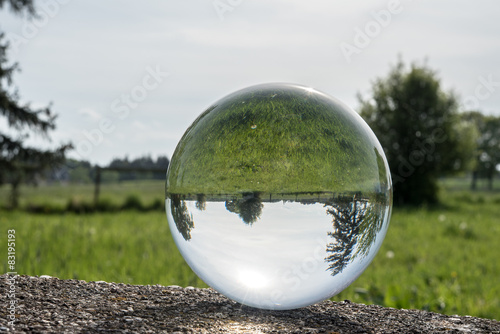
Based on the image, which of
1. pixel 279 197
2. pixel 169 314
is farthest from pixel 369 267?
pixel 279 197

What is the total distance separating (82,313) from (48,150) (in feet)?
33.4

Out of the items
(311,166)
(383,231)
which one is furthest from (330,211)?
(383,231)

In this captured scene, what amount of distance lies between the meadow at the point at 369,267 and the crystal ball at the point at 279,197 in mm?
2138

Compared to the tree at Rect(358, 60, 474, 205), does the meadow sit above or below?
below

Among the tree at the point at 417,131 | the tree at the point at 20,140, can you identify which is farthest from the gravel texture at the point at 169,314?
the tree at the point at 417,131

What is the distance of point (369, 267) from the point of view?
290 inches

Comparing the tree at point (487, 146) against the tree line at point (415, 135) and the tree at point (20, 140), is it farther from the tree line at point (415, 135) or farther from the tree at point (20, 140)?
the tree at point (20, 140)

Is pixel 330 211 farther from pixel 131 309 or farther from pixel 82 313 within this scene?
pixel 82 313

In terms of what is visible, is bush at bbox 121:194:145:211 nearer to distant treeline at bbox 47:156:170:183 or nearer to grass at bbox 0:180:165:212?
grass at bbox 0:180:165:212

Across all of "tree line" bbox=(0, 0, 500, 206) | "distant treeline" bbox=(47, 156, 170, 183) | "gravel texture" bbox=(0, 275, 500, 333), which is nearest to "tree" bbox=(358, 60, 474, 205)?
"tree line" bbox=(0, 0, 500, 206)

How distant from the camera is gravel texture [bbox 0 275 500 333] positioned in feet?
9.21

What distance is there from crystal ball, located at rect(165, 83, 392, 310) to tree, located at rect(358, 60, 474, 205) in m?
16.4

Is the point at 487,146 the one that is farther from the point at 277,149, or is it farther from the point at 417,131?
the point at 277,149

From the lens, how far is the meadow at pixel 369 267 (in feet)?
18.1
